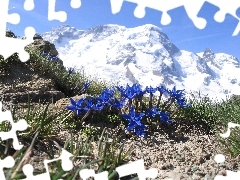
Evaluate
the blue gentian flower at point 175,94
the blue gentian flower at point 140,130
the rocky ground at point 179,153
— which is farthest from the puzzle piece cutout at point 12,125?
the blue gentian flower at point 175,94

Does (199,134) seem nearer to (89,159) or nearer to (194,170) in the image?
(194,170)

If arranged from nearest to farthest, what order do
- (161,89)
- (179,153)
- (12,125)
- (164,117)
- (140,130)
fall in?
1. (12,125)
2. (179,153)
3. (140,130)
4. (164,117)
5. (161,89)

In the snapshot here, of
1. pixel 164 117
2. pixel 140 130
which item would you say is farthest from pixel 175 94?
pixel 140 130

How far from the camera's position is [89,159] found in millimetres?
4273

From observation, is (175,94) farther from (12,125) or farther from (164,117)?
(12,125)

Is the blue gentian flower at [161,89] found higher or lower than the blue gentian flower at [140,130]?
higher

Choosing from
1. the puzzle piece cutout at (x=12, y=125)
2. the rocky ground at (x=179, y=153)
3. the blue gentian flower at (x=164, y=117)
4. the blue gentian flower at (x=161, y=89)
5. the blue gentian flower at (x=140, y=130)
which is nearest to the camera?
the puzzle piece cutout at (x=12, y=125)

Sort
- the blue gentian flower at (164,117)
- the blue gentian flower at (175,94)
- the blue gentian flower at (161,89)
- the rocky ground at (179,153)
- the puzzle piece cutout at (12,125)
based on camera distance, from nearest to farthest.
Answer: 1. the puzzle piece cutout at (12,125)
2. the rocky ground at (179,153)
3. the blue gentian flower at (164,117)
4. the blue gentian flower at (161,89)
5. the blue gentian flower at (175,94)

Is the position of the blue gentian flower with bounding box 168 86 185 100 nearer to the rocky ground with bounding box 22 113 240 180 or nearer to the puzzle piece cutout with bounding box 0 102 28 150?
the rocky ground with bounding box 22 113 240 180

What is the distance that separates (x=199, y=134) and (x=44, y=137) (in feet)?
9.92

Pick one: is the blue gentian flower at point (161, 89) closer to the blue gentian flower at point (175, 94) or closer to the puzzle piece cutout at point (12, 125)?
the blue gentian flower at point (175, 94)

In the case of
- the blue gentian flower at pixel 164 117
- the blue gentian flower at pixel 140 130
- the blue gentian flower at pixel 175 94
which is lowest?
the blue gentian flower at pixel 140 130

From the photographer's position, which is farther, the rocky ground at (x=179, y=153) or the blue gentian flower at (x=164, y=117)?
the blue gentian flower at (x=164, y=117)

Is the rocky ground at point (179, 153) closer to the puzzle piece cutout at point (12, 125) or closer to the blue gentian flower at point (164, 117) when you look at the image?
the blue gentian flower at point (164, 117)
